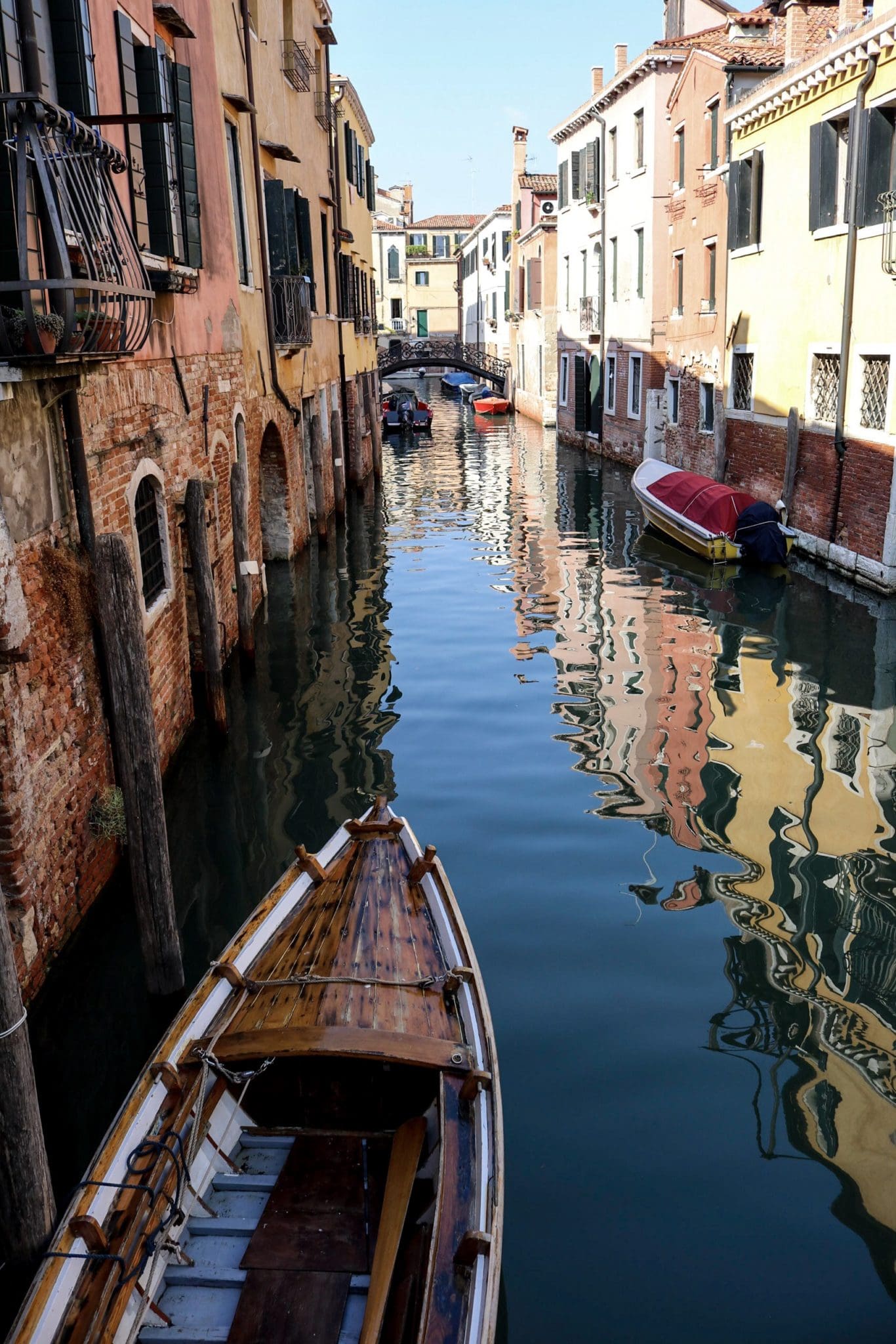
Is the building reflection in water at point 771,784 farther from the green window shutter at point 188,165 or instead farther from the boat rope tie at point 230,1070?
the green window shutter at point 188,165

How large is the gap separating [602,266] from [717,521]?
13.3m

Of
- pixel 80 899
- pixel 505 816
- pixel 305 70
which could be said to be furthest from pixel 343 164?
pixel 80 899

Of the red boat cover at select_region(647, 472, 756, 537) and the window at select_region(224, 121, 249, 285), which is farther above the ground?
the window at select_region(224, 121, 249, 285)

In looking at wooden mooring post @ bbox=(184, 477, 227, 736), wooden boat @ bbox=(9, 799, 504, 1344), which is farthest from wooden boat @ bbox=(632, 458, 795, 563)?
wooden boat @ bbox=(9, 799, 504, 1344)

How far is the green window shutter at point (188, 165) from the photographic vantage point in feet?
25.7

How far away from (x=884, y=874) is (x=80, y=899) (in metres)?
4.25

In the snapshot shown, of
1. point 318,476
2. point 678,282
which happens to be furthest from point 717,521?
point 678,282

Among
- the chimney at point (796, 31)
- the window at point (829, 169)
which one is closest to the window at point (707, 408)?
the chimney at point (796, 31)

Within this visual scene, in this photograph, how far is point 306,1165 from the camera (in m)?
3.74

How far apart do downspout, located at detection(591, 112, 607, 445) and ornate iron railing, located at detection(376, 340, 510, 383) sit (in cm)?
1378

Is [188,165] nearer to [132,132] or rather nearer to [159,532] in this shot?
[132,132]

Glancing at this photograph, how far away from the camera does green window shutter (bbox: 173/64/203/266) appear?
783 centimetres

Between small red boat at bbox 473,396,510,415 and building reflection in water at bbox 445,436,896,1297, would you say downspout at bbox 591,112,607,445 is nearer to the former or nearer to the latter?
building reflection in water at bbox 445,436,896,1297

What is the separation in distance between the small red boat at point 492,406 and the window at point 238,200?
28734mm
